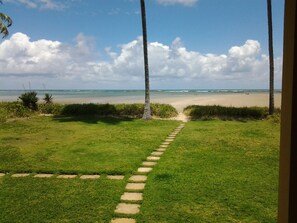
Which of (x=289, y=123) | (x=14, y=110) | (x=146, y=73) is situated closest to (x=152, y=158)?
(x=289, y=123)

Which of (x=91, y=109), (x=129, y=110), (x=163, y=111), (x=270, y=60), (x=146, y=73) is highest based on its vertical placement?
(x=270, y=60)

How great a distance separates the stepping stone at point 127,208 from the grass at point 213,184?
13cm

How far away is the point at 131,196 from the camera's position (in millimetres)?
5242

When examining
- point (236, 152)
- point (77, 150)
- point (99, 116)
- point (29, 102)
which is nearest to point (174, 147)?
point (236, 152)

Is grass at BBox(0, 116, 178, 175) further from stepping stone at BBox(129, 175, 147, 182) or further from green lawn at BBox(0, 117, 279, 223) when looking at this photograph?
stepping stone at BBox(129, 175, 147, 182)

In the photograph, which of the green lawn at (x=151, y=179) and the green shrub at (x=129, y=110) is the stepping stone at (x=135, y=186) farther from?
the green shrub at (x=129, y=110)

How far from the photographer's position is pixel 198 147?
974 cm

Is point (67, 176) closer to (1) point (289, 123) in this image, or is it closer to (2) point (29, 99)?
(1) point (289, 123)

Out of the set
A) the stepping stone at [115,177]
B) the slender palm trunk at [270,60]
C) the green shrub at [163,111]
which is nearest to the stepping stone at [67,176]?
the stepping stone at [115,177]

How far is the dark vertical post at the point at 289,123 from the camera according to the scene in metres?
1.24

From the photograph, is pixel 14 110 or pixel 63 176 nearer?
pixel 63 176

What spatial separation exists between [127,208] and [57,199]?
129cm

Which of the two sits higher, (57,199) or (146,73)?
(146,73)

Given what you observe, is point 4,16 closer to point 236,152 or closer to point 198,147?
point 198,147
